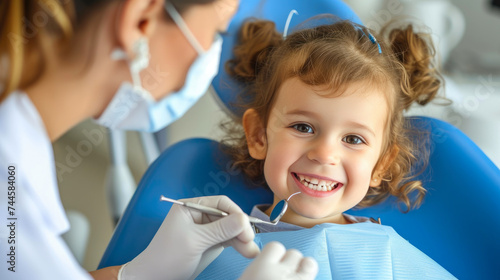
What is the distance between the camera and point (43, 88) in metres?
0.51

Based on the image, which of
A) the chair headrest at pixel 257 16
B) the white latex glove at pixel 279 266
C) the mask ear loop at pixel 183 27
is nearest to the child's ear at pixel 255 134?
the chair headrest at pixel 257 16

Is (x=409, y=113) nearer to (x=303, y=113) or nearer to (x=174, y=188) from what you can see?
(x=303, y=113)

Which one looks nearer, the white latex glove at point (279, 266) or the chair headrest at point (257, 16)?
the white latex glove at point (279, 266)

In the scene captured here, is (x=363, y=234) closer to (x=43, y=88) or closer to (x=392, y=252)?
(x=392, y=252)

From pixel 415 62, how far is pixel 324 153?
0.41 metres

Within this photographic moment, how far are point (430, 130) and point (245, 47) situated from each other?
462mm

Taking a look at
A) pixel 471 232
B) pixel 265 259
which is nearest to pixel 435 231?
pixel 471 232

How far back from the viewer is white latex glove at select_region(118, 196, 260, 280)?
0.80 meters

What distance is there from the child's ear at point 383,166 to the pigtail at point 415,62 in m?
0.12

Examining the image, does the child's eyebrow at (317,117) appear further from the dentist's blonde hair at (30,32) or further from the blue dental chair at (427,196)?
the dentist's blonde hair at (30,32)

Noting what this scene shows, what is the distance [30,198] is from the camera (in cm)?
52

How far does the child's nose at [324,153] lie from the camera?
918 millimetres

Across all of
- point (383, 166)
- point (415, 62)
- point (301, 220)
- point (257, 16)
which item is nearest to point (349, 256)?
point (301, 220)

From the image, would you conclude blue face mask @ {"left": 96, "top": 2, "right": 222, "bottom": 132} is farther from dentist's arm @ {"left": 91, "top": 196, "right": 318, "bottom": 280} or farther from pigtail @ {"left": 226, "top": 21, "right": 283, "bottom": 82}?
pigtail @ {"left": 226, "top": 21, "right": 283, "bottom": 82}
